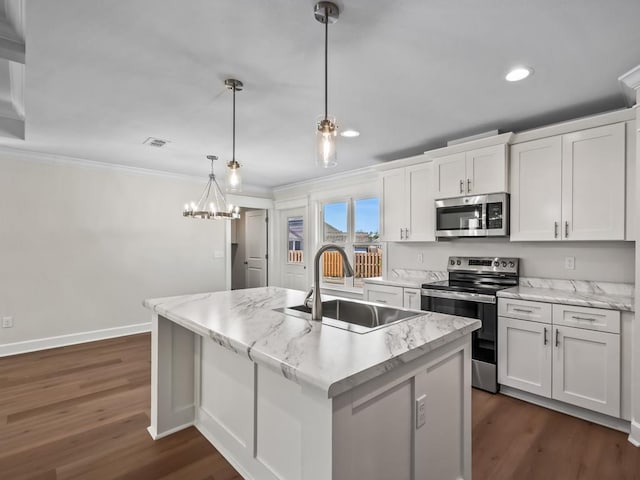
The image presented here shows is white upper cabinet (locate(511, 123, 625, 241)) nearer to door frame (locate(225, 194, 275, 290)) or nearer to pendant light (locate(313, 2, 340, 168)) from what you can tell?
pendant light (locate(313, 2, 340, 168))

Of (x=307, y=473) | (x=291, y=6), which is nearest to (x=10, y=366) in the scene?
(x=307, y=473)

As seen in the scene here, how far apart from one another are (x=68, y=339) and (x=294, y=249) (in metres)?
3.43

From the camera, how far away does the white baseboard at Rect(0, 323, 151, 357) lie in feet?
12.8

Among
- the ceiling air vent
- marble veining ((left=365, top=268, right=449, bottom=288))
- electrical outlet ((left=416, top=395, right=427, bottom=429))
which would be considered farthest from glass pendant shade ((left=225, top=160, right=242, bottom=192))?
marble veining ((left=365, top=268, right=449, bottom=288))

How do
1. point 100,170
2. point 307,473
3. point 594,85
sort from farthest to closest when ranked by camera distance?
point 100,170 < point 594,85 < point 307,473

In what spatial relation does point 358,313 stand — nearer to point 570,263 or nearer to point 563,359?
point 563,359

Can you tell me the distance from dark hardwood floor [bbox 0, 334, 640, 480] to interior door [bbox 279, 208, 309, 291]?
3084mm

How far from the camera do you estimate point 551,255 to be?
3107 mm

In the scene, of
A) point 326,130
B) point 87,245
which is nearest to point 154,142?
point 87,245

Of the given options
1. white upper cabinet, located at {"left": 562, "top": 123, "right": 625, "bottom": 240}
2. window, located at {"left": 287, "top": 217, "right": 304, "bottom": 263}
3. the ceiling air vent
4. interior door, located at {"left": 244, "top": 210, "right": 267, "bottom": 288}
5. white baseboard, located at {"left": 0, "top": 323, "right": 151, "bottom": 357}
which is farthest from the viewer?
interior door, located at {"left": 244, "top": 210, "right": 267, "bottom": 288}

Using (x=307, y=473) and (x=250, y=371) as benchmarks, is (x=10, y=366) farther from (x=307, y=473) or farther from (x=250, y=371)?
(x=307, y=473)

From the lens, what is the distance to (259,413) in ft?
5.75

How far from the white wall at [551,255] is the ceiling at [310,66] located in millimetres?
1112

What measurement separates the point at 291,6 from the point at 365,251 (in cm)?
365
